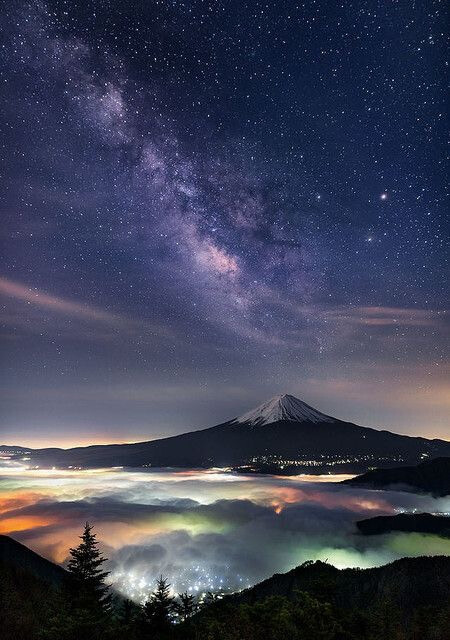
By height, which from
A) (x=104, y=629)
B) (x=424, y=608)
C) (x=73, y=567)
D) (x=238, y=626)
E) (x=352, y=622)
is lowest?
(x=424, y=608)

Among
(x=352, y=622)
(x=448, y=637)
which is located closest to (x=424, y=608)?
(x=448, y=637)

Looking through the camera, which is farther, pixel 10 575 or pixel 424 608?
pixel 10 575

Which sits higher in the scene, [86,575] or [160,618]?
[86,575]

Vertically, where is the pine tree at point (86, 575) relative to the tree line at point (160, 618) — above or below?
above

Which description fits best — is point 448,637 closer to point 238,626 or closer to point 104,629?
→ point 238,626

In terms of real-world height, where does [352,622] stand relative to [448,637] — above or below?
above

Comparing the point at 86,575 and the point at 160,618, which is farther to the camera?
the point at 160,618

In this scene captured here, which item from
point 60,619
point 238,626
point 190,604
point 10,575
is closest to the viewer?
point 60,619

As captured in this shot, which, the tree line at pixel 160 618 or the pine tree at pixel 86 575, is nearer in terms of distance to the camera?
the tree line at pixel 160 618

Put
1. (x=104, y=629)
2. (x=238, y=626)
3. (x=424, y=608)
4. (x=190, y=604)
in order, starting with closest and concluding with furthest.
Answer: (x=104, y=629), (x=238, y=626), (x=190, y=604), (x=424, y=608)

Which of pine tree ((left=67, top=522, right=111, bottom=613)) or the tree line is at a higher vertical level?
pine tree ((left=67, top=522, right=111, bottom=613))

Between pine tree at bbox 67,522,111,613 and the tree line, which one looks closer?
the tree line
